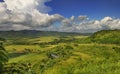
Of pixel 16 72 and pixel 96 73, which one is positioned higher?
pixel 16 72

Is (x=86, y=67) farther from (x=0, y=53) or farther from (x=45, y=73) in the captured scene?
(x=0, y=53)

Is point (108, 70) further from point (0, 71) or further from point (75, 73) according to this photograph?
point (0, 71)

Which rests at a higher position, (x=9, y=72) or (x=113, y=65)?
(x=9, y=72)

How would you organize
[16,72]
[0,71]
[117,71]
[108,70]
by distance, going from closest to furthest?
[0,71] → [16,72] → [117,71] → [108,70]

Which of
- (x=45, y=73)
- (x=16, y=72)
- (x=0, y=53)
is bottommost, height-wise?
(x=45, y=73)

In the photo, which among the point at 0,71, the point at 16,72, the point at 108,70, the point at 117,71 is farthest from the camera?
the point at 108,70

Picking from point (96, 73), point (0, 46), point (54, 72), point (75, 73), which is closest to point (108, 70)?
point (96, 73)

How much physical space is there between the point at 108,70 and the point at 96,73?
33.4ft

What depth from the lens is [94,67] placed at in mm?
182750

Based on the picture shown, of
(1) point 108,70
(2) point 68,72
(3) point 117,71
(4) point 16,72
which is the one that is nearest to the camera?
(4) point 16,72

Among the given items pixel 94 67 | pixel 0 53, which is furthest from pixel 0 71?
pixel 94 67

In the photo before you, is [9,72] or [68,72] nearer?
[9,72]

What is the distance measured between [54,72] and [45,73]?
8.35 meters

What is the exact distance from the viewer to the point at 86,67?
18550 cm
